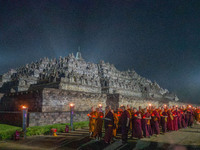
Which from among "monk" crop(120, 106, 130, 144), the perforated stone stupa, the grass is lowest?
the grass

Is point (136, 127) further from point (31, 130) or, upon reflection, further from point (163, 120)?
point (31, 130)

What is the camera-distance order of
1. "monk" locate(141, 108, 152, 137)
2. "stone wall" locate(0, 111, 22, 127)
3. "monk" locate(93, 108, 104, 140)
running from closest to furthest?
"monk" locate(93, 108, 104, 140), "monk" locate(141, 108, 152, 137), "stone wall" locate(0, 111, 22, 127)

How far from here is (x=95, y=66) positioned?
61219 mm

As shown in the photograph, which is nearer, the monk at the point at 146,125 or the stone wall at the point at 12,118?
the monk at the point at 146,125

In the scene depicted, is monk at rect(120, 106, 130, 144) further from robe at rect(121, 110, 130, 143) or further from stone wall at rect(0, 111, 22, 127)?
stone wall at rect(0, 111, 22, 127)

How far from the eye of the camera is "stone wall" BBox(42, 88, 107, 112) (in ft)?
60.7

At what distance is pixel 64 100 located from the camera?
67.4ft

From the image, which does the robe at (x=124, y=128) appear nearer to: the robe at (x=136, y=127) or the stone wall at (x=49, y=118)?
the robe at (x=136, y=127)

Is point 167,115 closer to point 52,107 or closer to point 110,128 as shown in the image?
point 110,128

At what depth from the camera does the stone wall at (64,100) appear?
18516 millimetres

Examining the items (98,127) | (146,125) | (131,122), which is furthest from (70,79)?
(146,125)

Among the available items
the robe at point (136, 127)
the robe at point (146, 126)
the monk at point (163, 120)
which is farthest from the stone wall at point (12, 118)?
the monk at point (163, 120)

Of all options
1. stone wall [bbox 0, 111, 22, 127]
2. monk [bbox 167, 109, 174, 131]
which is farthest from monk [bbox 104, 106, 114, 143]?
stone wall [bbox 0, 111, 22, 127]

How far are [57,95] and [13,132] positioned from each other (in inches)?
366
